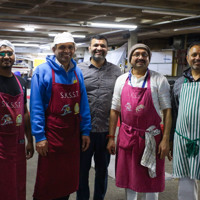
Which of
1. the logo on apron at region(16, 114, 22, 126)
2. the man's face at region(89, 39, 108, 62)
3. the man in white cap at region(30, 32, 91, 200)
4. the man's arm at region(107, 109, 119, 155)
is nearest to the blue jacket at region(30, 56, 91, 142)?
the man in white cap at region(30, 32, 91, 200)

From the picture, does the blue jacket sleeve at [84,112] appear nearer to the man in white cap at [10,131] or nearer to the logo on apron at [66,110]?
the logo on apron at [66,110]

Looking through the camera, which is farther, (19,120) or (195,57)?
(195,57)

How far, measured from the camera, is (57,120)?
2645 mm

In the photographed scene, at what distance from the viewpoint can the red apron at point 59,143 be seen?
2643mm

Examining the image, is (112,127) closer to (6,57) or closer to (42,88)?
(42,88)

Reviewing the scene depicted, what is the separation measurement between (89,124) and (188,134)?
945 millimetres

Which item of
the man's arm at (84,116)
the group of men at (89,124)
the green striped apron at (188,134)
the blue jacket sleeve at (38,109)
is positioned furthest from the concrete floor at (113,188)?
the blue jacket sleeve at (38,109)

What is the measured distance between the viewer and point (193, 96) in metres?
2.55

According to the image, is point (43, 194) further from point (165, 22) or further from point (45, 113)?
point (165, 22)

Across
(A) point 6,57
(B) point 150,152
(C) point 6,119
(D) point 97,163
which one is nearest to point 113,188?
(D) point 97,163

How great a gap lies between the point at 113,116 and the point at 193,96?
0.84m

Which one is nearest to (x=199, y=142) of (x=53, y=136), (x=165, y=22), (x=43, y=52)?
(x=53, y=136)

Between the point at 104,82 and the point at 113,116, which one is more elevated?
the point at 104,82

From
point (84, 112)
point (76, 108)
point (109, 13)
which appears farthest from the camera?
point (109, 13)
